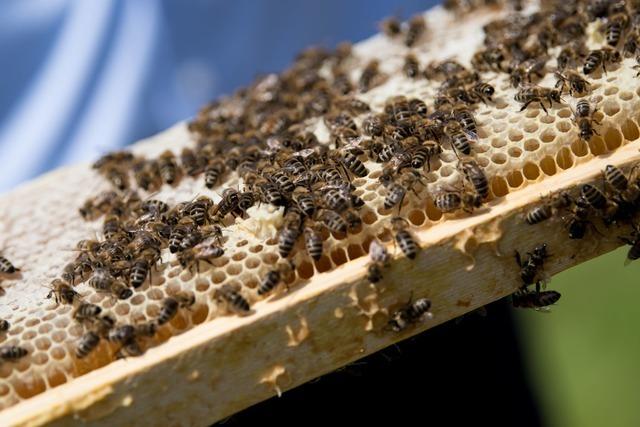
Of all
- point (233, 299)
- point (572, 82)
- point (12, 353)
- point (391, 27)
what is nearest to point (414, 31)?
point (391, 27)

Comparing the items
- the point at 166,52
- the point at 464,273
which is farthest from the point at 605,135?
the point at 166,52

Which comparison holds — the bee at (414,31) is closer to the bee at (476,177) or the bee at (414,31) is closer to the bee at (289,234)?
the bee at (476,177)

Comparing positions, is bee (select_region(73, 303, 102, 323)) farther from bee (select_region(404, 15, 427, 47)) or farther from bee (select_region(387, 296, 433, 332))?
bee (select_region(404, 15, 427, 47))

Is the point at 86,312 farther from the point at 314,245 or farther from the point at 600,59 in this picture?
the point at 600,59

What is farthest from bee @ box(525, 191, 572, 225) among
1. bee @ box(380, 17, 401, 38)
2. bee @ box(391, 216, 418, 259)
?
bee @ box(380, 17, 401, 38)

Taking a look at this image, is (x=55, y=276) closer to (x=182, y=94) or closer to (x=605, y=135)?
(x=605, y=135)
